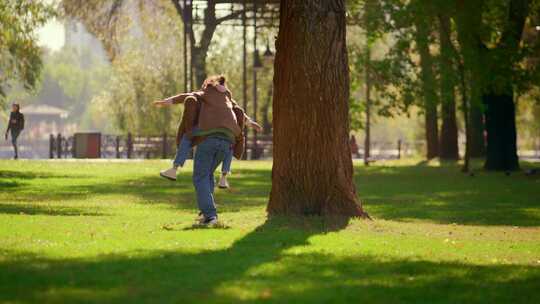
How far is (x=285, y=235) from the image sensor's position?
15.0 m

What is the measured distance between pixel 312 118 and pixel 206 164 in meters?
2.06

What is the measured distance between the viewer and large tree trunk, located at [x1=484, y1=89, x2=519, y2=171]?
37906 millimetres

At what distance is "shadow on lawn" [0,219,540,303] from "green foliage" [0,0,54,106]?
83.0ft

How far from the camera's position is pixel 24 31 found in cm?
3969

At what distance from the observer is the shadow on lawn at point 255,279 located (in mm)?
9805

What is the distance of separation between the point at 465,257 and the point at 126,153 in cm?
4959

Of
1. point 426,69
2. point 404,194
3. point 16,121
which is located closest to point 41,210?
point 404,194

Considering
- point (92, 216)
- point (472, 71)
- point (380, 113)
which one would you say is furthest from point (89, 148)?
point (92, 216)

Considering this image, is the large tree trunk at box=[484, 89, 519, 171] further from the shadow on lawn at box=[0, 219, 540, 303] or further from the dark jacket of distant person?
the shadow on lawn at box=[0, 219, 540, 303]

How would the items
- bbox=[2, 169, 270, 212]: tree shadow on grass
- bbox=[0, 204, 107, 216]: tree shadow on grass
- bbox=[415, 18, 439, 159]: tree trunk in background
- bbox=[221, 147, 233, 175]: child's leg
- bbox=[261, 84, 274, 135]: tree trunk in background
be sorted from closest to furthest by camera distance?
bbox=[221, 147, 233, 175]: child's leg
bbox=[0, 204, 107, 216]: tree shadow on grass
bbox=[2, 169, 270, 212]: tree shadow on grass
bbox=[415, 18, 439, 159]: tree trunk in background
bbox=[261, 84, 274, 135]: tree trunk in background

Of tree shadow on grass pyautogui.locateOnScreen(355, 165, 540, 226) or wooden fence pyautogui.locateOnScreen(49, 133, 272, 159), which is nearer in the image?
tree shadow on grass pyautogui.locateOnScreen(355, 165, 540, 226)

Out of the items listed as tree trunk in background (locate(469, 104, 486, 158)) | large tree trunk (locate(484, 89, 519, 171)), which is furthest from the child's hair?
tree trunk in background (locate(469, 104, 486, 158))

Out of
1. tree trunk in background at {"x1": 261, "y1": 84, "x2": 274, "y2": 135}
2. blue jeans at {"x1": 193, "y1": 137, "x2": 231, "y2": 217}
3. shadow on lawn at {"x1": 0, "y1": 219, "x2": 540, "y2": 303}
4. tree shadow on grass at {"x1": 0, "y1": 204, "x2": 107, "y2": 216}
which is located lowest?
shadow on lawn at {"x1": 0, "y1": 219, "x2": 540, "y2": 303}

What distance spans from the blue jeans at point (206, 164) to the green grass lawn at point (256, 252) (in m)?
0.37
